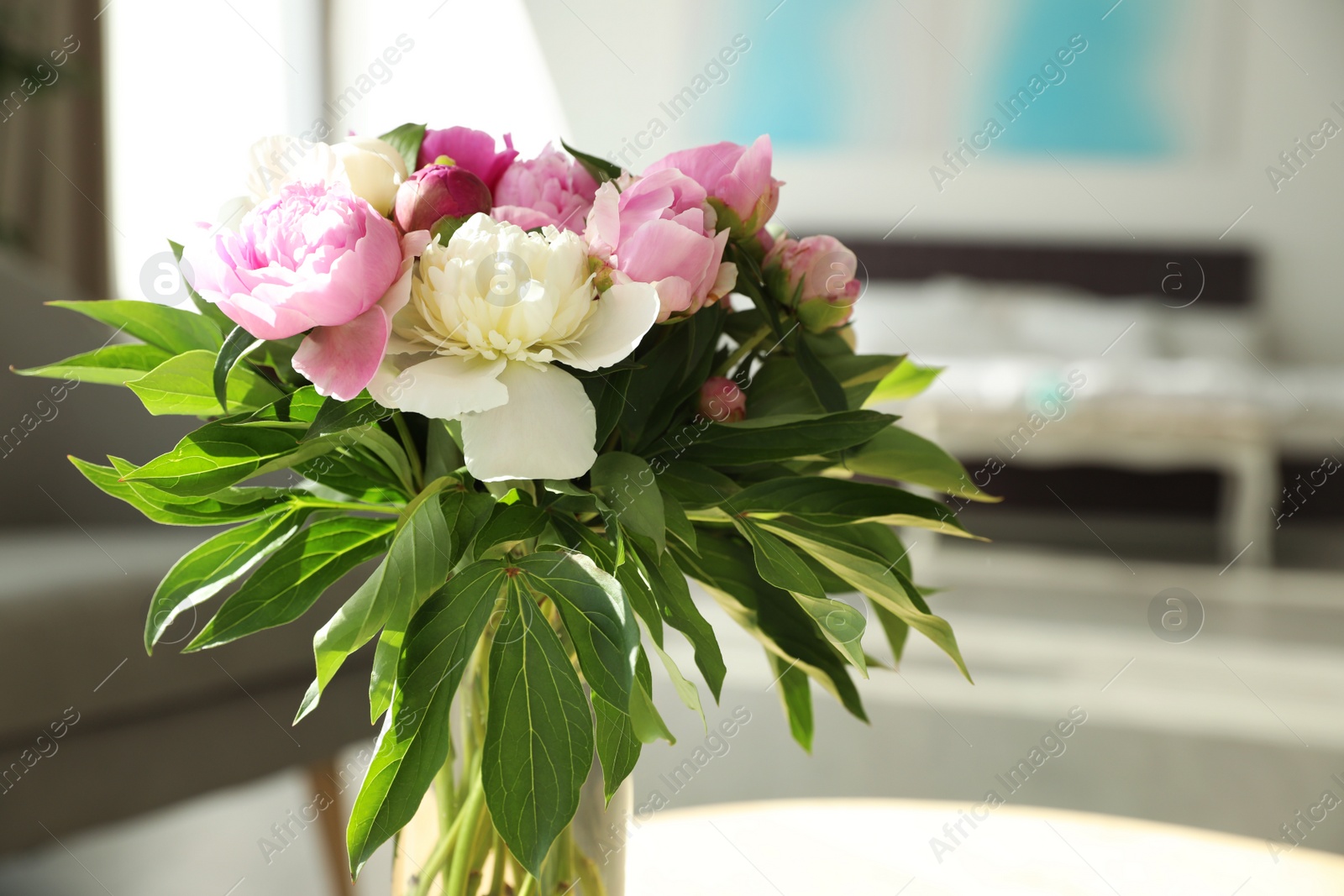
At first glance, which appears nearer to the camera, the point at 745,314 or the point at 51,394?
the point at 745,314

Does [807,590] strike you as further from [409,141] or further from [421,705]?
[409,141]

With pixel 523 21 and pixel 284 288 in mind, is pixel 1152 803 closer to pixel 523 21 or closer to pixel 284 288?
pixel 284 288

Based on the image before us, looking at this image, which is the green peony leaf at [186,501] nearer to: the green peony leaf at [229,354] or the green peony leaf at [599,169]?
the green peony leaf at [229,354]

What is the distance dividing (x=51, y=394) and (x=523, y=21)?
10.1ft

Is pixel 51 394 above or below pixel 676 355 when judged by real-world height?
below

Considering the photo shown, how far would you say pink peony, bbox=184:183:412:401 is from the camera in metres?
0.37

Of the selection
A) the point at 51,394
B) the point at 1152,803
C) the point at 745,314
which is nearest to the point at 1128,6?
the point at 1152,803

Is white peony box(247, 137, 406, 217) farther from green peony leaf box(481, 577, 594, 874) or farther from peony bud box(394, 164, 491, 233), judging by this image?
green peony leaf box(481, 577, 594, 874)

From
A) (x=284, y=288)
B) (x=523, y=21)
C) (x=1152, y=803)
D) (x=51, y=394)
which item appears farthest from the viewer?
(x=523, y=21)

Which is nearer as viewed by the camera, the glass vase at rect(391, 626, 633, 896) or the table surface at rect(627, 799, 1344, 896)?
the glass vase at rect(391, 626, 633, 896)

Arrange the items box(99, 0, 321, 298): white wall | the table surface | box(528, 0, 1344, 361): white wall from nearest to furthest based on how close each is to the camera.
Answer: the table surface
box(99, 0, 321, 298): white wall
box(528, 0, 1344, 361): white wall

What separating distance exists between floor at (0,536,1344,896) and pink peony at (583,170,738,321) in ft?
A: 2.63

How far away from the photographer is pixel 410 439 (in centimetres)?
46

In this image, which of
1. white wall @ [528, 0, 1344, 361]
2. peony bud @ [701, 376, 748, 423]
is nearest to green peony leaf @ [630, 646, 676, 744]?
peony bud @ [701, 376, 748, 423]
